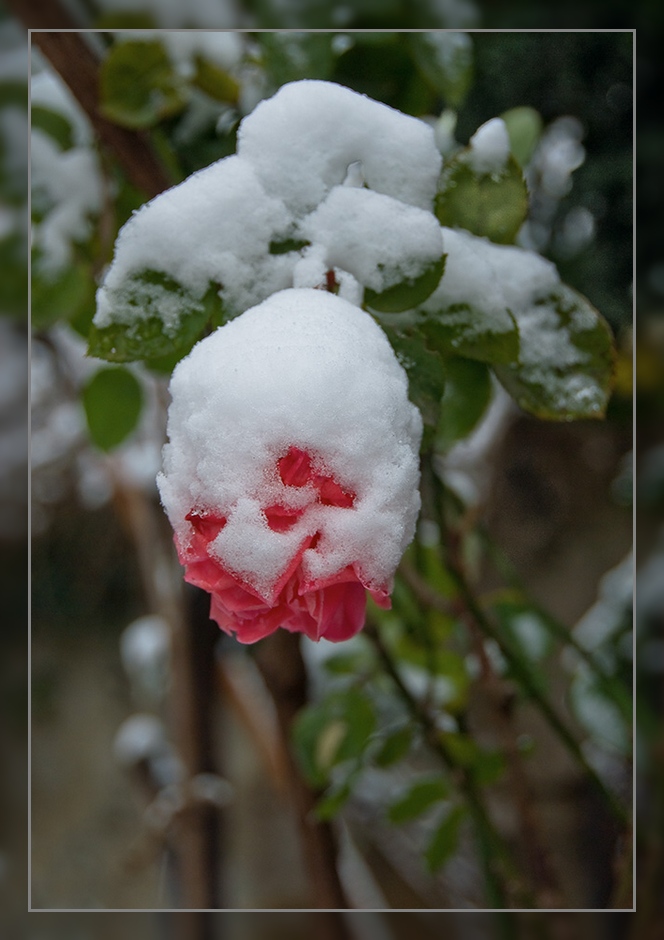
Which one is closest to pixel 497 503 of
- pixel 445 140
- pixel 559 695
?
pixel 559 695

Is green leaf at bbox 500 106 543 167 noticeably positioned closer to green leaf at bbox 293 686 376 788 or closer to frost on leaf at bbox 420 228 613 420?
frost on leaf at bbox 420 228 613 420

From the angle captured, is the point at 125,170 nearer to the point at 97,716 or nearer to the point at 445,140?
the point at 445,140

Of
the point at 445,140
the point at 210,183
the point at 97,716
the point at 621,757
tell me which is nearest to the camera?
the point at 210,183

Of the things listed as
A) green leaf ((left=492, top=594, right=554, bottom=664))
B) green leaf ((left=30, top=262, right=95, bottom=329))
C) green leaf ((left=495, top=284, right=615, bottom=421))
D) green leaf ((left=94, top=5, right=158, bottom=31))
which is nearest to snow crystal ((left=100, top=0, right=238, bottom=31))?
green leaf ((left=94, top=5, right=158, bottom=31))

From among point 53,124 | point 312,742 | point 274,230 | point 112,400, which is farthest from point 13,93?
point 312,742

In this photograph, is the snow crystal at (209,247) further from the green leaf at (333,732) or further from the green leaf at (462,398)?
the green leaf at (333,732)

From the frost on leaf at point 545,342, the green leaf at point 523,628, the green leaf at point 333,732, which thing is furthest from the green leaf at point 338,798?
the frost on leaf at point 545,342
